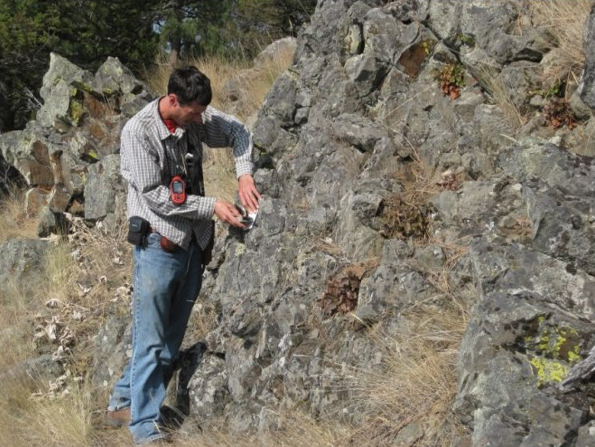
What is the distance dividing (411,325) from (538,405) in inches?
53.2

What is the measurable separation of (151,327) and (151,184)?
1.02 meters

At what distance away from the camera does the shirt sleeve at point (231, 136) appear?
21.7 feet

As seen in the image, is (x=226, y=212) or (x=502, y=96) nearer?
(x=226, y=212)

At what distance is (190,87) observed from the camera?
592 cm

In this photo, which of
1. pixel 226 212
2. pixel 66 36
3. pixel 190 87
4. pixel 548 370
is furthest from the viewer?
pixel 66 36

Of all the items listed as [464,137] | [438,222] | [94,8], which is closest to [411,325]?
[438,222]

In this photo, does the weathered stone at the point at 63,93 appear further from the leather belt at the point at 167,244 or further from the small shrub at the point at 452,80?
the leather belt at the point at 167,244

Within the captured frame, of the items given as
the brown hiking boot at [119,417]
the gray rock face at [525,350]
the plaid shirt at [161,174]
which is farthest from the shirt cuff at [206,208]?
the gray rock face at [525,350]

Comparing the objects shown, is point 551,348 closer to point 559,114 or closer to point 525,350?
point 525,350

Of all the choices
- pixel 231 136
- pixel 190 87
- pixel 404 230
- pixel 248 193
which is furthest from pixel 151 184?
pixel 404 230

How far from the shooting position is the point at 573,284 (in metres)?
4.93

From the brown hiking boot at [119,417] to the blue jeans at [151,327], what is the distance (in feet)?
1.08

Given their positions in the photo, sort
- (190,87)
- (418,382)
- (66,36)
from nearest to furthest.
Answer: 1. (418,382)
2. (190,87)
3. (66,36)

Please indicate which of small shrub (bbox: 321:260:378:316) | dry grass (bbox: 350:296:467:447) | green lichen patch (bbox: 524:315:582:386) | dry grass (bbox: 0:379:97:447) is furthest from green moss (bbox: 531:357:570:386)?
dry grass (bbox: 0:379:97:447)
